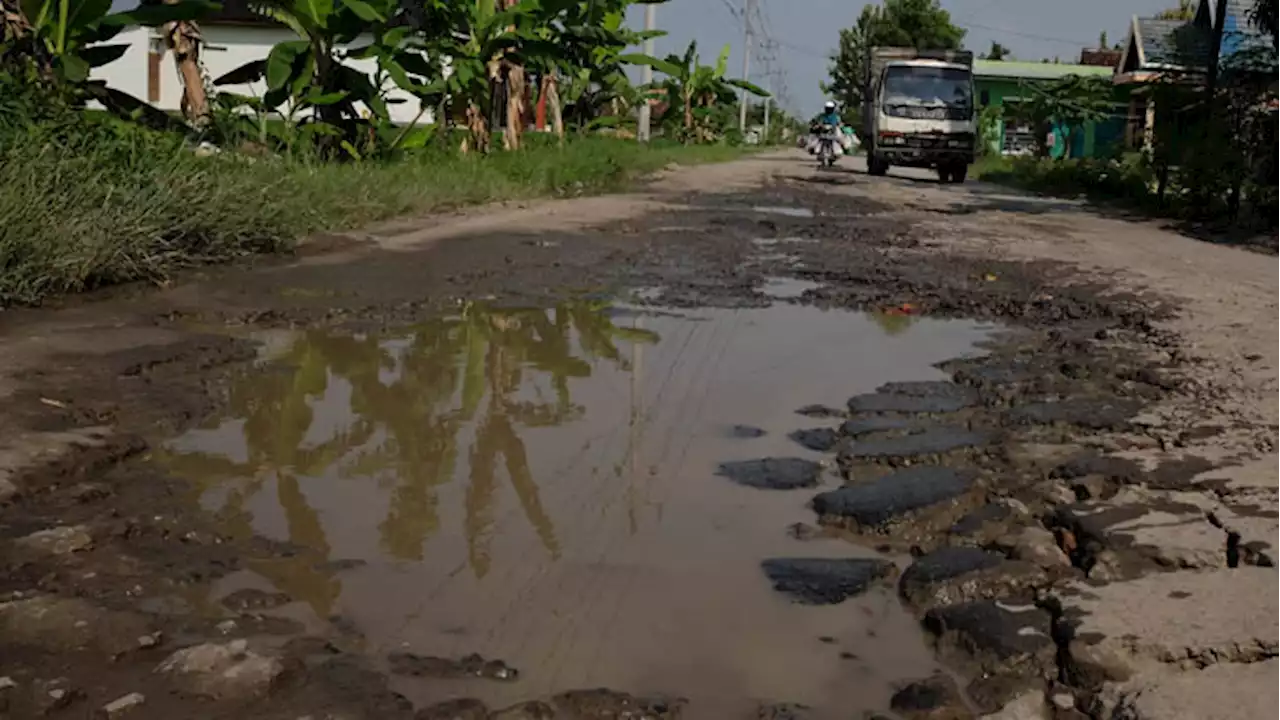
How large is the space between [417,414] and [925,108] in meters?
21.9

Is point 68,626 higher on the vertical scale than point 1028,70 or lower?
lower

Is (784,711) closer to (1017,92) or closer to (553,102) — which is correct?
(553,102)

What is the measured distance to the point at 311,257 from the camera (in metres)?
8.46

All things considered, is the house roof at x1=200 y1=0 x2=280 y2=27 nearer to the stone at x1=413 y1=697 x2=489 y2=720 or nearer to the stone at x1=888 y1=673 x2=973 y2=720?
the stone at x1=413 y1=697 x2=489 y2=720

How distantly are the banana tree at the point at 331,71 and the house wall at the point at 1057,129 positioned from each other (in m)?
21.6

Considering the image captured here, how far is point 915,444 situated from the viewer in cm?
400

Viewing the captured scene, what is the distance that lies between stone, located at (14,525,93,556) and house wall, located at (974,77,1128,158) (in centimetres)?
3083

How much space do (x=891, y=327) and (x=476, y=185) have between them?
7552 millimetres

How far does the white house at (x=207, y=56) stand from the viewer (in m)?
28.8

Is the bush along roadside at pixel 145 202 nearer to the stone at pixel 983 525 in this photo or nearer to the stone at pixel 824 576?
the stone at pixel 824 576

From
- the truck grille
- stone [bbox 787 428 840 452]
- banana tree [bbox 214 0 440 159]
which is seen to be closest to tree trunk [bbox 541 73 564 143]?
the truck grille

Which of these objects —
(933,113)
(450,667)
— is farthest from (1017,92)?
(450,667)

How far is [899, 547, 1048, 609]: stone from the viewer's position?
2.75 m

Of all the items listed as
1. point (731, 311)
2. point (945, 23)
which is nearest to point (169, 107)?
point (731, 311)
